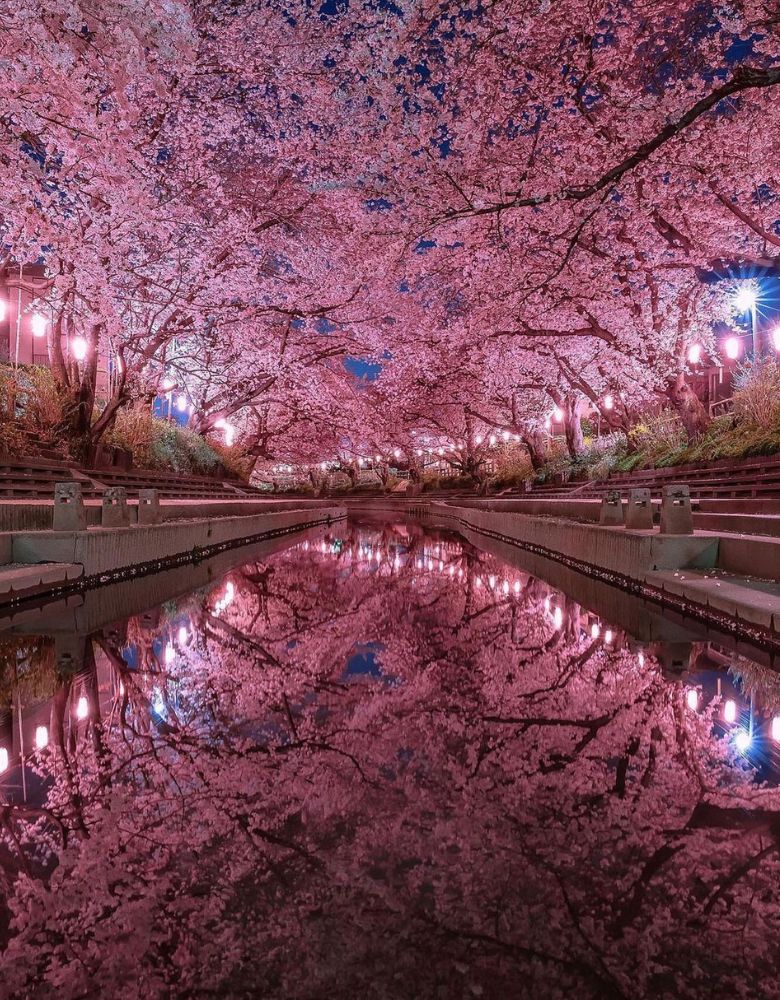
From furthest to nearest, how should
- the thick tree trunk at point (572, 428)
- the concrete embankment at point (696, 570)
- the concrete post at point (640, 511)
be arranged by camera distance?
the thick tree trunk at point (572, 428) < the concrete post at point (640, 511) < the concrete embankment at point (696, 570)

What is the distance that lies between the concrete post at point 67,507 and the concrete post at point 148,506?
3089mm

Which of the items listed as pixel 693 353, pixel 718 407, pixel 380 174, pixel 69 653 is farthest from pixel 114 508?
pixel 718 407

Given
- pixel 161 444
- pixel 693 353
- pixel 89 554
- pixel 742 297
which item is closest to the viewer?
pixel 89 554

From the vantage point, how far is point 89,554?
972 cm

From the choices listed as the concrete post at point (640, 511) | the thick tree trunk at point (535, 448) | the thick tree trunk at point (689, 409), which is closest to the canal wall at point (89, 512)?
the concrete post at point (640, 511)

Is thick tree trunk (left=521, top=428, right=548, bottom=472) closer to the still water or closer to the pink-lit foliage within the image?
the pink-lit foliage

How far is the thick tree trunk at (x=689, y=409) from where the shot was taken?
20750 mm

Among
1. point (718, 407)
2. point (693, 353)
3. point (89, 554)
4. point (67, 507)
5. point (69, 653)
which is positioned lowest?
point (69, 653)

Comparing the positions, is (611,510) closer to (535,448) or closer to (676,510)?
(676,510)

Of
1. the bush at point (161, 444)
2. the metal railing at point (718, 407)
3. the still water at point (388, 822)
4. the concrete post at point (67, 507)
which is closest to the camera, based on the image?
the still water at point (388, 822)

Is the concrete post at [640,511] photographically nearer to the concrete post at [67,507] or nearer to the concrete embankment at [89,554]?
the concrete embankment at [89,554]

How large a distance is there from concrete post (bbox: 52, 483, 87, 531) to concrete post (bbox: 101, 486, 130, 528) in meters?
1.55

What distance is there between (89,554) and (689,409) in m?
18.1

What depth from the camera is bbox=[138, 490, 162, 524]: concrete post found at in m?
13.1
